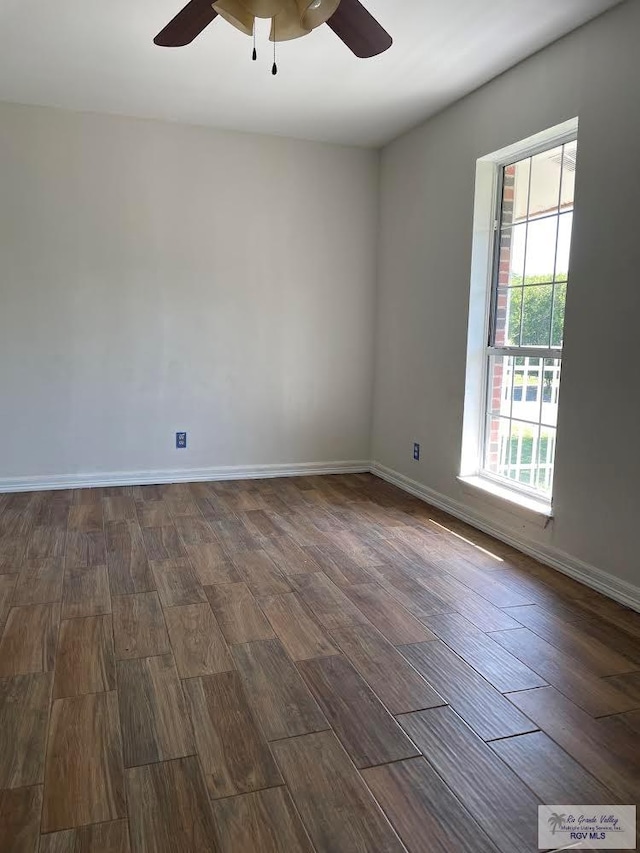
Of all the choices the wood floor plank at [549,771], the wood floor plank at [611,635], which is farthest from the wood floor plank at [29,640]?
the wood floor plank at [611,635]

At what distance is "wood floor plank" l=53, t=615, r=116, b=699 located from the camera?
2.05m

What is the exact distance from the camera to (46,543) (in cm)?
337

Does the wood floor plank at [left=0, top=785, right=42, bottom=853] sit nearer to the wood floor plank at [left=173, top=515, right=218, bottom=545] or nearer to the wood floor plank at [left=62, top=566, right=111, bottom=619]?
the wood floor plank at [left=62, top=566, right=111, bottom=619]

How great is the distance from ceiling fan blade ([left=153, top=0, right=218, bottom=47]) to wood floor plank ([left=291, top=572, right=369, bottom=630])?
221cm

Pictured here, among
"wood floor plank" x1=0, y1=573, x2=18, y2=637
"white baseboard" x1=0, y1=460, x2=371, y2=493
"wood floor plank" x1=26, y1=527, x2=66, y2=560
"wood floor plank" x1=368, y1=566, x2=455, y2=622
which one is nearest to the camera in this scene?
"wood floor plank" x1=0, y1=573, x2=18, y2=637

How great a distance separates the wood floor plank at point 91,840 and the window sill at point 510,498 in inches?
92.3

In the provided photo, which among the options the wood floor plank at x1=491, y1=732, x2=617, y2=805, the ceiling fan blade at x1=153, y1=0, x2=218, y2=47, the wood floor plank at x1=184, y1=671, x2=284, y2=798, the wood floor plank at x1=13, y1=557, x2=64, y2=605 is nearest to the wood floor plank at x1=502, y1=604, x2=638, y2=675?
the wood floor plank at x1=491, y1=732, x2=617, y2=805

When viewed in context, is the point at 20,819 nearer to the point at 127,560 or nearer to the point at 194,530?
the point at 127,560

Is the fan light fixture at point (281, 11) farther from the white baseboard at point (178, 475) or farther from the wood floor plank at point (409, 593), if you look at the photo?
the white baseboard at point (178, 475)

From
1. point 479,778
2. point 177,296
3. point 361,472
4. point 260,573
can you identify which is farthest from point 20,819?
point 361,472

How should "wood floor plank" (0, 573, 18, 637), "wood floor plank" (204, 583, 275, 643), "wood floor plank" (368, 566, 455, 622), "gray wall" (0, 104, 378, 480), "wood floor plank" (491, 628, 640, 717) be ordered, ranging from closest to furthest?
"wood floor plank" (491, 628, 640, 717)
"wood floor plank" (204, 583, 275, 643)
"wood floor plank" (0, 573, 18, 637)
"wood floor plank" (368, 566, 455, 622)
"gray wall" (0, 104, 378, 480)

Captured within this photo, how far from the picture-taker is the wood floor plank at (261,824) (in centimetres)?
143

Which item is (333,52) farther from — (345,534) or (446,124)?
(345,534)

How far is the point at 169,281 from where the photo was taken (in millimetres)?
4559
